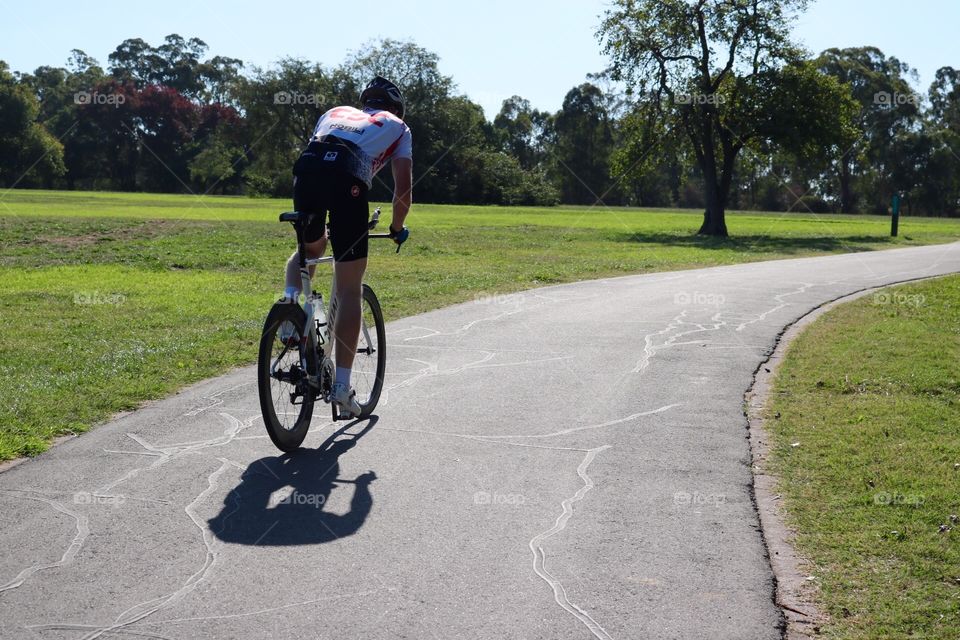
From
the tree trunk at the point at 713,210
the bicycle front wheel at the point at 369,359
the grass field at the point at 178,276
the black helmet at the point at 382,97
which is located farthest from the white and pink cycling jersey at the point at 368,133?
the tree trunk at the point at 713,210

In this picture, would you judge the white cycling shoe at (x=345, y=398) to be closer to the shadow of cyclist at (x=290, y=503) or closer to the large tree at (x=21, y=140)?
the shadow of cyclist at (x=290, y=503)

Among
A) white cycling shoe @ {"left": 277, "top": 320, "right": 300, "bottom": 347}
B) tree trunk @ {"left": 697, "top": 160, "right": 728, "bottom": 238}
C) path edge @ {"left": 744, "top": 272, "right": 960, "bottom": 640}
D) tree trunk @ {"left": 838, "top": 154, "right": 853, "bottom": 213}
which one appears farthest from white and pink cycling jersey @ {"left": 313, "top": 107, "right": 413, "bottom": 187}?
tree trunk @ {"left": 838, "top": 154, "right": 853, "bottom": 213}

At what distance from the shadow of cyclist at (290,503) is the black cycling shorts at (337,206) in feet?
3.87

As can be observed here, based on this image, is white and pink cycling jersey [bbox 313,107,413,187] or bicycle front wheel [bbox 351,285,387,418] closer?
white and pink cycling jersey [bbox 313,107,413,187]

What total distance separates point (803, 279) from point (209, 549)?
15.7 metres

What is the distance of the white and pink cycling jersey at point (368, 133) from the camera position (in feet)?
18.2

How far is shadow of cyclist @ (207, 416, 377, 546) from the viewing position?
14.5ft

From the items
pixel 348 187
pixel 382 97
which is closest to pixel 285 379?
pixel 348 187

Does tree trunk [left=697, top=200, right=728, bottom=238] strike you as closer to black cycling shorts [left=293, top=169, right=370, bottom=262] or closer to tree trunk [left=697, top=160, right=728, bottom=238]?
tree trunk [left=697, top=160, right=728, bottom=238]

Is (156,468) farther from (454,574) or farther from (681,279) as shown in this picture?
(681,279)

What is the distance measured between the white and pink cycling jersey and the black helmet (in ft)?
0.33

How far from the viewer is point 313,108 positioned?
2968 inches

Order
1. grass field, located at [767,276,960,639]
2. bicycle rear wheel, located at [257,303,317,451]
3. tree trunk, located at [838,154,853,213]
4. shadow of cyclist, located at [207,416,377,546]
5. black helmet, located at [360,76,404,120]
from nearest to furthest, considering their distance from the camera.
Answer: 1. grass field, located at [767,276,960,639]
2. shadow of cyclist, located at [207,416,377,546]
3. bicycle rear wheel, located at [257,303,317,451]
4. black helmet, located at [360,76,404,120]
5. tree trunk, located at [838,154,853,213]

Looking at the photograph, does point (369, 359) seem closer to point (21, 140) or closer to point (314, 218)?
point (314, 218)
